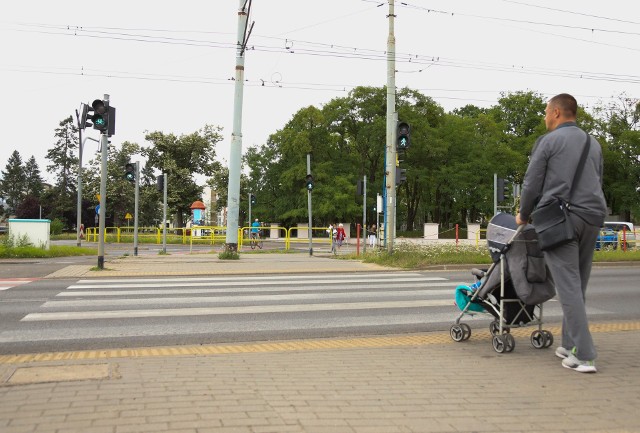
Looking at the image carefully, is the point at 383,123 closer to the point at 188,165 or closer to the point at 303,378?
the point at 188,165

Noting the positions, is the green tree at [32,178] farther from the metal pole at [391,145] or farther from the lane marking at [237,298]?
the lane marking at [237,298]

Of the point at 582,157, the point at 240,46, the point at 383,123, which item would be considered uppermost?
the point at 383,123

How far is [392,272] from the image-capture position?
15102 millimetres

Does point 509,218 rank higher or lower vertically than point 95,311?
higher

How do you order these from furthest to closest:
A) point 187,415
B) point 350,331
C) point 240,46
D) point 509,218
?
point 240,46, point 350,331, point 509,218, point 187,415

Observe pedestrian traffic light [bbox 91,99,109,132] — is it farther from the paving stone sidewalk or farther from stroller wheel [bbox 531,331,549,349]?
stroller wheel [bbox 531,331,549,349]

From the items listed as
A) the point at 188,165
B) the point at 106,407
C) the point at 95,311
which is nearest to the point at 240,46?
the point at 95,311

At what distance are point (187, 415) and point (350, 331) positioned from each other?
3.84 meters

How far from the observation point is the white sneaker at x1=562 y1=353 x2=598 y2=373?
4766 millimetres

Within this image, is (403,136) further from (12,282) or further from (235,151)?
(12,282)

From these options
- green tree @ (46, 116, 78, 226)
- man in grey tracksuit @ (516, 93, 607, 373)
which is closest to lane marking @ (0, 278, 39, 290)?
man in grey tracksuit @ (516, 93, 607, 373)

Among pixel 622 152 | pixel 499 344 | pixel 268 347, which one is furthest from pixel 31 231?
pixel 622 152

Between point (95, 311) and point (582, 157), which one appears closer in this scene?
point (582, 157)

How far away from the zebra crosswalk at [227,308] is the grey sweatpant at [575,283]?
3.08 metres
